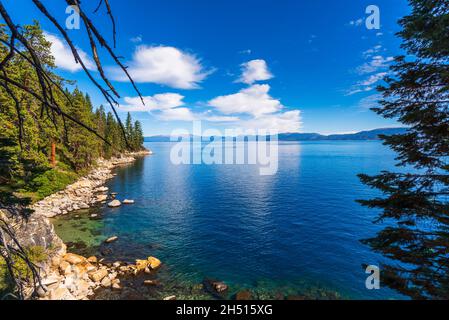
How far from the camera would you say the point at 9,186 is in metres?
12.0

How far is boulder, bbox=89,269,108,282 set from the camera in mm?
14164

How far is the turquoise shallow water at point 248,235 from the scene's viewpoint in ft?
50.9

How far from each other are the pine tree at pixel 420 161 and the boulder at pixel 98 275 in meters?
15.9

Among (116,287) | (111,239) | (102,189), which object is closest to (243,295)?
(116,287)

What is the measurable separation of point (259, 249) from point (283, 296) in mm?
5676

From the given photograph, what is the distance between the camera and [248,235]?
21859mm

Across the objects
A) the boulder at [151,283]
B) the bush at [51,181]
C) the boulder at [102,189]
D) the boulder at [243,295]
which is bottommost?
the boulder at [243,295]

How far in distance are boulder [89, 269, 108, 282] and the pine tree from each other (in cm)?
1594

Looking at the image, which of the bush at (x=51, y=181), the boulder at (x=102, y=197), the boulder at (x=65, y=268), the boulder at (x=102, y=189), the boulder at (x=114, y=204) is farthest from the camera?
the boulder at (x=102, y=189)

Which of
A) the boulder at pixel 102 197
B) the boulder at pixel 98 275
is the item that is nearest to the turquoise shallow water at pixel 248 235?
the boulder at pixel 102 197

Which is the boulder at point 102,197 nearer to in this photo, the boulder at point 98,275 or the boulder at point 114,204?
the boulder at point 114,204

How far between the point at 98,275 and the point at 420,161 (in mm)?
18795

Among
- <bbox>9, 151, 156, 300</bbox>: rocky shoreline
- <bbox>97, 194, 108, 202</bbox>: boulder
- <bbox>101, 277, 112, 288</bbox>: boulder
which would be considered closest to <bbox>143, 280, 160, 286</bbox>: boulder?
<bbox>9, 151, 156, 300</bbox>: rocky shoreline
